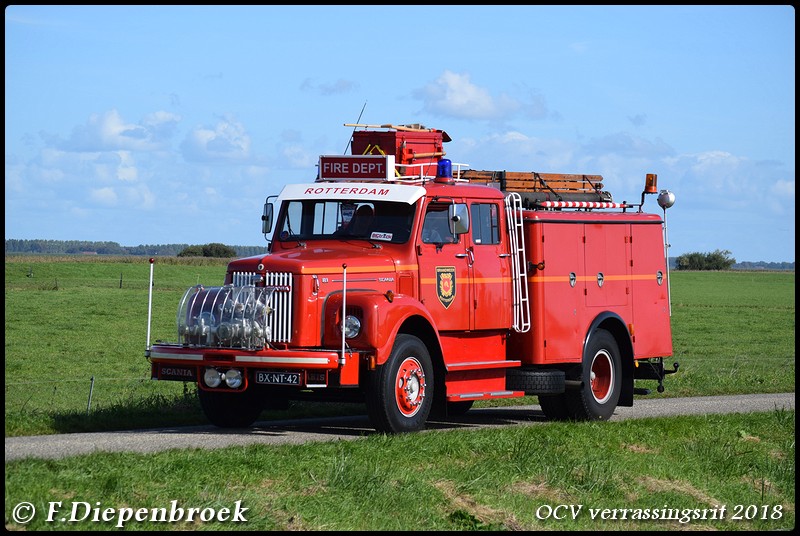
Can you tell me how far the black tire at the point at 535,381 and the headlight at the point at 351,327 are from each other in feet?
11.1

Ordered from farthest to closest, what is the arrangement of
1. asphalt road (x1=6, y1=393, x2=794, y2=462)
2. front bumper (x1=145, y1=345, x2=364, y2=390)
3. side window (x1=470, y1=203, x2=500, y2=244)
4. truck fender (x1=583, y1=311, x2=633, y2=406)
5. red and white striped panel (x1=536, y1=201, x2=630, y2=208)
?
truck fender (x1=583, y1=311, x2=633, y2=406)
red and white striped panel (x1=536, y1=201, x2=630, y2=208)
side window (x1=470, y1=203, x2=500, y2=244)
front bumper (x1=145, y1=345, x2=364, y2=390)
asphalt road (x1=6, y1=393, x2=794, y2=462)

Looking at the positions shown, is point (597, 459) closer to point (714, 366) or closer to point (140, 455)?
point (140, 455)

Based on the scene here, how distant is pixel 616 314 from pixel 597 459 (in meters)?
4.79

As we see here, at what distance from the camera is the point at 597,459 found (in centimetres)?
1442

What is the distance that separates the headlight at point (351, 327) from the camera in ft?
48.5

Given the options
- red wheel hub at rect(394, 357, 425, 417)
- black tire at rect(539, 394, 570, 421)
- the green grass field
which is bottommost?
the green grass field

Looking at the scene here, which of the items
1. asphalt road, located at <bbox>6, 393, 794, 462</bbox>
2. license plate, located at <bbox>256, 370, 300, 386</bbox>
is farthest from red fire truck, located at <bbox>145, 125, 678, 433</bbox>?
asphalt road, located at <bbox>6, 393, 794, 462</bbox>

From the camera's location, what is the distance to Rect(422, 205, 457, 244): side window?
16.2m

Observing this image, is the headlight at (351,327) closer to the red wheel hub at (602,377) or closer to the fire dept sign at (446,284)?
the fire dept sign at (446,284)

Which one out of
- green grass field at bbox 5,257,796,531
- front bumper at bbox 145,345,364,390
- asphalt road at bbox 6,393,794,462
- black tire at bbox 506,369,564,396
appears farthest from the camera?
black tire at bbox 506,369,564,396

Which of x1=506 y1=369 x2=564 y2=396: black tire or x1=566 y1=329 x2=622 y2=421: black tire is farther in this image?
x1=566 y1=329 x2=622 y2=421: black tire

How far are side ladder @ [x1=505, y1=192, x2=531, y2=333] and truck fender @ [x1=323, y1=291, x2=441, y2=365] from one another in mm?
2533

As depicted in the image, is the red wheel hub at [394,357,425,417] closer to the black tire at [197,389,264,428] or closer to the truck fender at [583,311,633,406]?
the black tire at [197,389,264,428]

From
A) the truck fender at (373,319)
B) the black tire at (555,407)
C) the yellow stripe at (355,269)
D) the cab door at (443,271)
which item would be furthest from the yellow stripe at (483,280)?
the black tire at (555,407)
